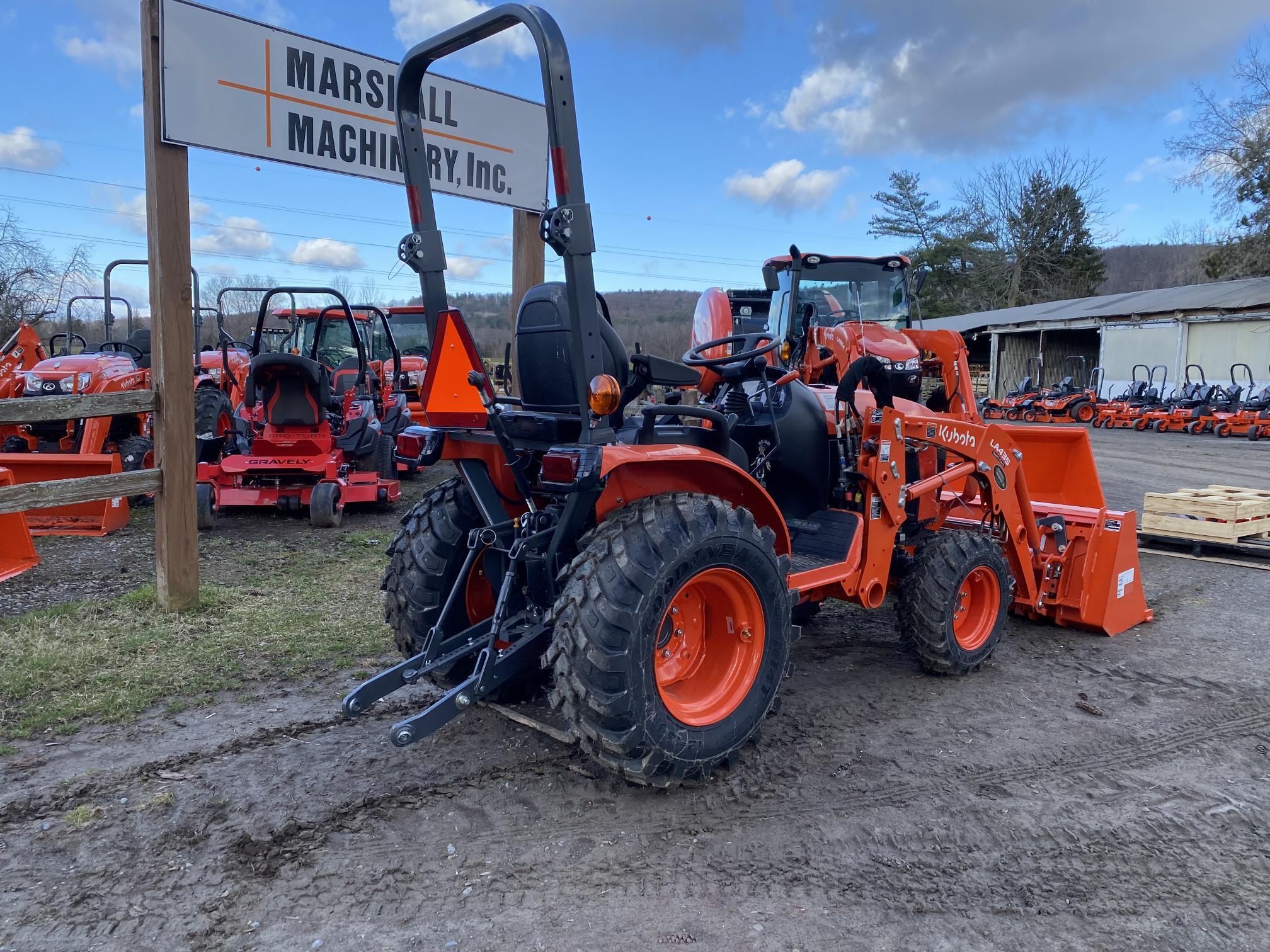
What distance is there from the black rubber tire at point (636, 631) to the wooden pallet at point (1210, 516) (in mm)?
5666

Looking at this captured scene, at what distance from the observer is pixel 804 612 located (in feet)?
16.8

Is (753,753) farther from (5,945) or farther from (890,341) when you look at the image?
(890,341)

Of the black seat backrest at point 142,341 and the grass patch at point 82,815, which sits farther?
the black seat backrest at point 142,341

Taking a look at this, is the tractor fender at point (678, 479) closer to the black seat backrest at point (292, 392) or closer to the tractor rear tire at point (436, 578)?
the tractor rear tire at point (436, 578)

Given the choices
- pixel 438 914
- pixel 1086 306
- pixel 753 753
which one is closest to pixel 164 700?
pixel 438 914

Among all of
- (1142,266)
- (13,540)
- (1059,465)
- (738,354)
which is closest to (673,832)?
(738,354)

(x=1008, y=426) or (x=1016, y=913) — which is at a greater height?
(x=1008, y=426)

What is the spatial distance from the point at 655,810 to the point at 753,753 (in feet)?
2.00

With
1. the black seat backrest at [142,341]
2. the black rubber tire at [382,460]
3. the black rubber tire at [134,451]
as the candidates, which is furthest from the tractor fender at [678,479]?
the black seat backrest at [142,341]

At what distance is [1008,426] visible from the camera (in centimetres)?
589

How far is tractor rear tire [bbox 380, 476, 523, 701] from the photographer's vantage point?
142 inches

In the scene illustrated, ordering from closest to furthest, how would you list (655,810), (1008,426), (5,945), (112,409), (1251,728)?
(5,945) < (655,810) < (1251,728) < (112,409) < (1008,426)

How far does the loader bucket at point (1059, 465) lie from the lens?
5965mm

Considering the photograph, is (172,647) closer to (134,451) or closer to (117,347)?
(134,451)
